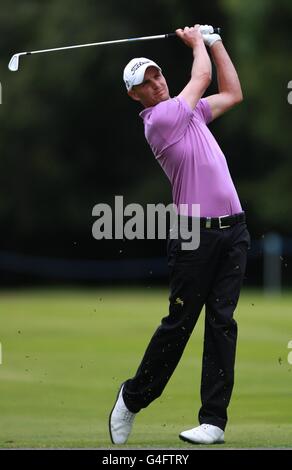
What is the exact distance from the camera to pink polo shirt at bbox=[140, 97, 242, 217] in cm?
727

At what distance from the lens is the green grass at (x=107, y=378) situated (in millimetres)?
7887

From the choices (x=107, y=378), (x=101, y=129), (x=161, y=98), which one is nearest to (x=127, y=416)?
(x=161, y=98)

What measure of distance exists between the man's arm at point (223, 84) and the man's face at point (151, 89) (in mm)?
360

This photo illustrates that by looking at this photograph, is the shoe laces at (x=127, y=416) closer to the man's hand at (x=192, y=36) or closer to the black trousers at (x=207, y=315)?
the black trousers at (x=207, y=315)

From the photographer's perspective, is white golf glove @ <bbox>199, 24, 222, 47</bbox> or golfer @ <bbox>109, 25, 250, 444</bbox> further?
white golf glove @ <bbox>199, 24, 222, 47</bbox>

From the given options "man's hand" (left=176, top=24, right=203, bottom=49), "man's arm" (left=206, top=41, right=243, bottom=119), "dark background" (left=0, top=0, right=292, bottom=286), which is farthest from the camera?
"dark background" (left=0, top=0, right=292, bottom=286)

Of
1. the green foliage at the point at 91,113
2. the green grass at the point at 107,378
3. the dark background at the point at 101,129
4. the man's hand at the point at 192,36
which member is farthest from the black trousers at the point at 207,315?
the green foliage at the point at 91,113

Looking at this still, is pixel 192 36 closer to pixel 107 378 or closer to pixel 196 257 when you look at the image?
pixel 196 257

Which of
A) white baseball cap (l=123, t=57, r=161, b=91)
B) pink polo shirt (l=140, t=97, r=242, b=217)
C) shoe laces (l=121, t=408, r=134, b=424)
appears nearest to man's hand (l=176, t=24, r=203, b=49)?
white baseball cap (l=123, t=57, r=161, b=91)

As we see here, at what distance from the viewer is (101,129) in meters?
32.7

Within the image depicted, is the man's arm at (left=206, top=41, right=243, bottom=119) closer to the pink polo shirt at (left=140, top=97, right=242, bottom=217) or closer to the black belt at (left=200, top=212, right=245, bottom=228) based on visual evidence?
the pink polo shirt at (left=140, top=97, right=242, bottom=217)

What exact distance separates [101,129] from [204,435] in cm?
2577

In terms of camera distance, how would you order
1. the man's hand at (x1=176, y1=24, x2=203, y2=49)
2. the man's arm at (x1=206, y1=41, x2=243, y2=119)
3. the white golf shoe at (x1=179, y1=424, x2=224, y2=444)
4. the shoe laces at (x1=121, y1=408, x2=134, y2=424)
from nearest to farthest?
1. the white golf shoe at (x1=179, y1=424, x2=224, y2=444)
2. the shoe laces at (x1=121, y1=408, x2=134, y2=424)
3. the man's hand at (x1=176, y1=24, x2=203, y2=49)
4. the man's arm at (x1=206, y1=41, x2=243, y2=119)

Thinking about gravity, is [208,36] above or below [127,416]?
above
